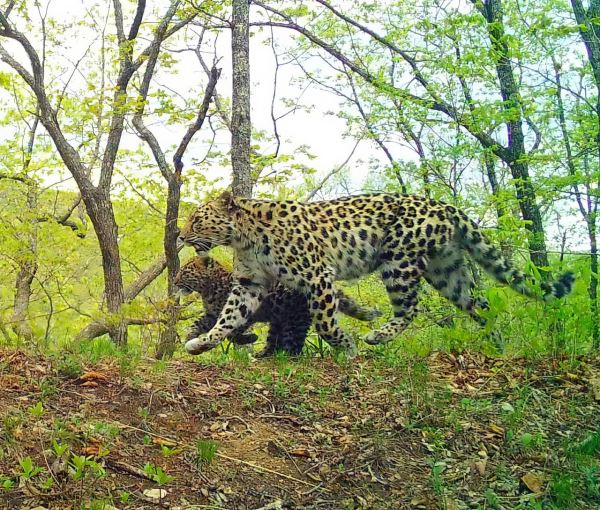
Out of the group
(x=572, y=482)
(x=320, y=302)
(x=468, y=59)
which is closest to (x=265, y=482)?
(x=572, y=482)

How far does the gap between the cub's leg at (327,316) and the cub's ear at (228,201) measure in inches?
57.9

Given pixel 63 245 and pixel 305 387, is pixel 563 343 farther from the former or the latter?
pixel 63 245

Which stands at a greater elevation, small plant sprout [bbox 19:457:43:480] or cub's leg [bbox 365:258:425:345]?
cub's leg [bbox 365:258:425:345]

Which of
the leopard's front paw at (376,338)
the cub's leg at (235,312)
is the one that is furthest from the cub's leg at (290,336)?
the leopard's front paw at (376,338)

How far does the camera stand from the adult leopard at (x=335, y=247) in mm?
7949

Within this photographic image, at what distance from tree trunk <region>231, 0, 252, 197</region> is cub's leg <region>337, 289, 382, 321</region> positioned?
269 cm

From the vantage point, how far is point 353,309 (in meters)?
8.94

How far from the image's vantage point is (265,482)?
14.9 feet

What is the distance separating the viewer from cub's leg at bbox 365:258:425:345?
8.46 m

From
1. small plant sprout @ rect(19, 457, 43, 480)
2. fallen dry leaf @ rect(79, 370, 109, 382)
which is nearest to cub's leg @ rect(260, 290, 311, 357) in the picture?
fallen dry leaf @ rect(79, 370, 109, 382)

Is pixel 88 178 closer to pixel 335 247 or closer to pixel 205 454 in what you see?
pixel 335 247

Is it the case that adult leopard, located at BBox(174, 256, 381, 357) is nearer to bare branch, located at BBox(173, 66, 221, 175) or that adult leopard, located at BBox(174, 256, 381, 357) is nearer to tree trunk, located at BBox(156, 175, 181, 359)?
tree trunk, located at BBox(156, 175, 181, 359)

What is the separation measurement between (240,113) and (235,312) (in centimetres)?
397

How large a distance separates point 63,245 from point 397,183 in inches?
444
